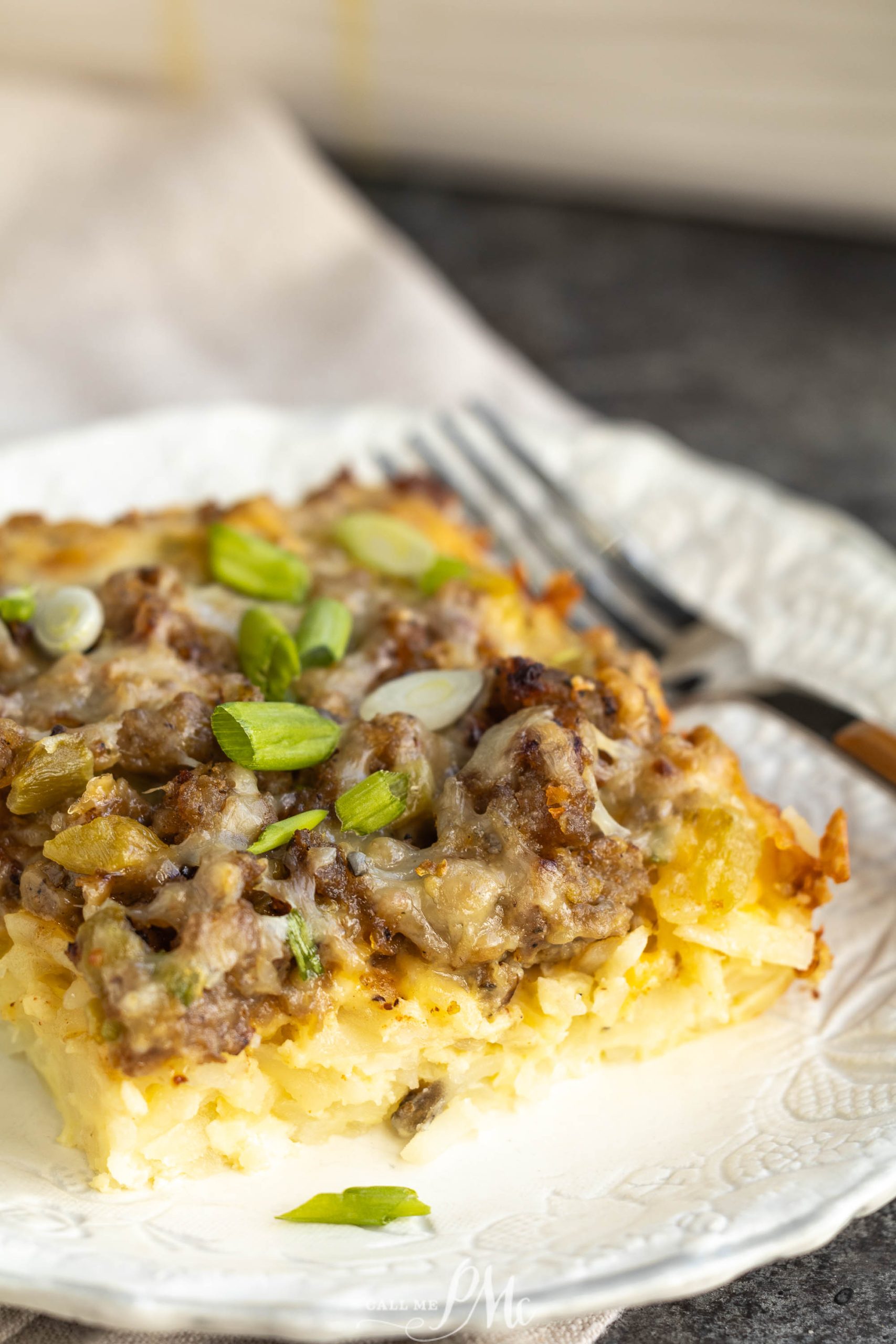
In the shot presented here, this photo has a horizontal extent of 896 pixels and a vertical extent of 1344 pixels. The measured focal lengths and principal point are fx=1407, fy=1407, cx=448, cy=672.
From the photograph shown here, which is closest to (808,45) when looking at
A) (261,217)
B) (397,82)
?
(397,82)

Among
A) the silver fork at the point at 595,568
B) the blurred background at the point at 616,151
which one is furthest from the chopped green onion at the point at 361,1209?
the blurred background at the point at 616,151

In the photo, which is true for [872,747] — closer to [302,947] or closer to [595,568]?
[595,568]

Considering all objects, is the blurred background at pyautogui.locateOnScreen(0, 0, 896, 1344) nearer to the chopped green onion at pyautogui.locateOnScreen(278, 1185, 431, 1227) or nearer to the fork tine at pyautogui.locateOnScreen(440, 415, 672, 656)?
the fork tine at pyautogui.locateOnScreen(440, 415, 672, 656)

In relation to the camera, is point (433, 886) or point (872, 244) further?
point (872, 244)

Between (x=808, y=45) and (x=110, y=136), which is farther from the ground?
(x=808, y=45)

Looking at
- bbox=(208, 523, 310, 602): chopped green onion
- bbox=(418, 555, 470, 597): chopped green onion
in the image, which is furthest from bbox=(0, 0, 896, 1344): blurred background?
bbox=(418, 555, 470, 597): chopped green onion

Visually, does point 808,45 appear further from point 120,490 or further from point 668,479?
point 120,490
